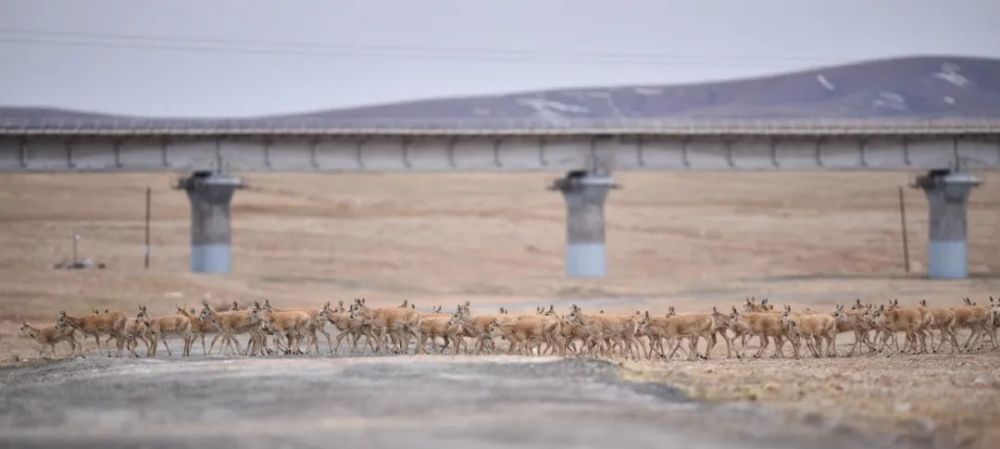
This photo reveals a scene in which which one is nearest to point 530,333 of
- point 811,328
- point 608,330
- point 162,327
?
point 608,330

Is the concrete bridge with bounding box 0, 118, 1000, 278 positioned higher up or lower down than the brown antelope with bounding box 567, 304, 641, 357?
higher up

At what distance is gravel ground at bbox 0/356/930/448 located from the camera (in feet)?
56.1

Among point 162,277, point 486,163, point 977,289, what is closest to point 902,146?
point 977,289

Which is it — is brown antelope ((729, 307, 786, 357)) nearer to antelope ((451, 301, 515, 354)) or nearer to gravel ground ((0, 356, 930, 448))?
antelope ((451, 301, 515, 354))

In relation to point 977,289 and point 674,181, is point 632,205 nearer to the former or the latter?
point 674,181

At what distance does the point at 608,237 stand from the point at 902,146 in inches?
1374

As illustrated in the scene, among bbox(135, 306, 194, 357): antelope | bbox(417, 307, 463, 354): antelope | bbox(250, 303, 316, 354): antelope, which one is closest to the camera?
bbox(417, 307, 463, 354): antelope

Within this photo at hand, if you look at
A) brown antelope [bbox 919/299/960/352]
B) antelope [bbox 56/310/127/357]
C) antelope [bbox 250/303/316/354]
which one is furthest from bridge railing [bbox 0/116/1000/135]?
brown antelope [bbox 919/299/960/352]

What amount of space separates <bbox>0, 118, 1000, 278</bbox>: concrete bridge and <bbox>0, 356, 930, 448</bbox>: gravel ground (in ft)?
157

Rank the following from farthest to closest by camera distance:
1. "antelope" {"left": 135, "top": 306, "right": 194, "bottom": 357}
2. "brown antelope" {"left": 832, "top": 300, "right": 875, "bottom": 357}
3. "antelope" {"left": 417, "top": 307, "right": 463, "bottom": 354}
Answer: "brown antelope" {"left": 832, "top": 300, "right": 875, "bottom": 357}
"antelope" {"left": 135, "top": 306, "right": 194, "bottom": 357}
"antelope" {"left": 417, "top": 307, "right": 463, "bottom": 354}

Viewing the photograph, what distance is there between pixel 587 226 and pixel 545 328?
4527cm

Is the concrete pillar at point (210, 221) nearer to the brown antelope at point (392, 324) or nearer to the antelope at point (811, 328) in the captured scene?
the brown antelope at point (392, 324)

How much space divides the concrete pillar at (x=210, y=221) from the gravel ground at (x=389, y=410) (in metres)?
46.8

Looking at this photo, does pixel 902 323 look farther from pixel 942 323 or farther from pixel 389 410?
pixel 389 410
